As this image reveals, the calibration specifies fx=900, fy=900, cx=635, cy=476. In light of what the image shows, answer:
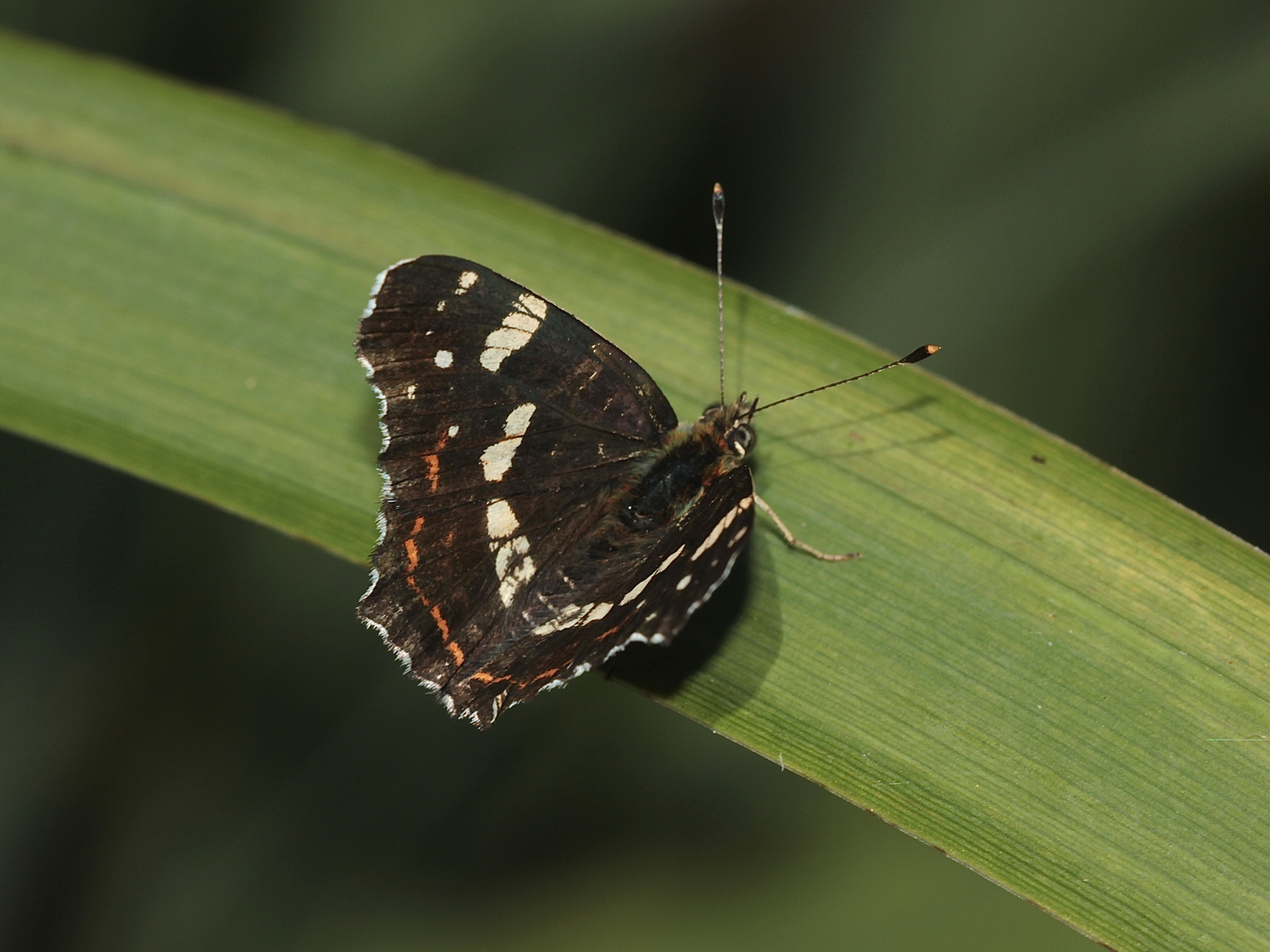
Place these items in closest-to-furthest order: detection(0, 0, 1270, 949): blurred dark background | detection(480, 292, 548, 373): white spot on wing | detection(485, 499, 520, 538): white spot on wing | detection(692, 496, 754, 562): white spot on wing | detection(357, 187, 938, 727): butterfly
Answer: detection(692, 496, 754, 562): white spot on wing < detection(357, 187, 938, 727): butterfly < detection(480, 292, 548, 373): white spot on wing < detection(485, 499, 520, 538): white spot on wing < detection(0, 0, 1270, 949): blurred dark background

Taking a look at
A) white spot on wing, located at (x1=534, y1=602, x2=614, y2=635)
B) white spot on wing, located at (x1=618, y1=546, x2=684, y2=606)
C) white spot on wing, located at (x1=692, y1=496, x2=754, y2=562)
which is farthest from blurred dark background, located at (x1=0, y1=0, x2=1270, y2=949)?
white spot on wing, located at (x1=692, y1=496, x2=754, y2=562)

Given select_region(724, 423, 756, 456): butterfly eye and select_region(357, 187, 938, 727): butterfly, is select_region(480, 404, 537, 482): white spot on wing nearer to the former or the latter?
select_region(357, 187, 938, 727): butterfly

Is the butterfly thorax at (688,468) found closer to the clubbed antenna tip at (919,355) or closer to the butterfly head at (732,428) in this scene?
the butterfly head at (732,428)

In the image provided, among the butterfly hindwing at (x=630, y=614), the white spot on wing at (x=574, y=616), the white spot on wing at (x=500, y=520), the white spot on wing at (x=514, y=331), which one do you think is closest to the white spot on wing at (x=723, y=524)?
the butterfly hindwing at (x=630, y=614)

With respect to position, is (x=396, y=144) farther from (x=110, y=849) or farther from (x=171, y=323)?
(x=110, y=849)

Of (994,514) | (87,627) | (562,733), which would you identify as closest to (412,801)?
(562,733)

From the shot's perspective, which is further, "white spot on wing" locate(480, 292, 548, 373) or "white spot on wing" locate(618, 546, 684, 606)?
"white spot on wing" locate(480, 292, 548, 373)

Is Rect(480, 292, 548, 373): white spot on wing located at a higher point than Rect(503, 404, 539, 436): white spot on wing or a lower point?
higher
